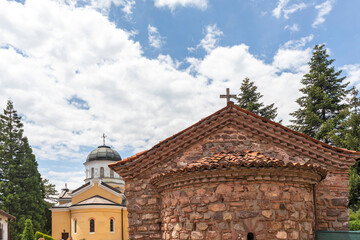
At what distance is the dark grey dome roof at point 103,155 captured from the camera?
3316 cm

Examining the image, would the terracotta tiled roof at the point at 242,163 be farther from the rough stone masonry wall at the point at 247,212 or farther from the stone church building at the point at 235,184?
the rough stone masonry wall at the point at 247,212

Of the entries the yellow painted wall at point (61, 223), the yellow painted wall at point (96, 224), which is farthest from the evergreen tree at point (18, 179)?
the yellow painted wall at point (96, 224)

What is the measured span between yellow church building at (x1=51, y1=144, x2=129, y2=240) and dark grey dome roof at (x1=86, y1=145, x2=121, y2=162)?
101mm

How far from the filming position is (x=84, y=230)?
85.3 feet

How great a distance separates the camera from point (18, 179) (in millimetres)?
29969

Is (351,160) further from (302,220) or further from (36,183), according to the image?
(36,183)

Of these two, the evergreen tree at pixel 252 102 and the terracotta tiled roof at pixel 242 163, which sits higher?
the evergreen tree at pixel 252 102

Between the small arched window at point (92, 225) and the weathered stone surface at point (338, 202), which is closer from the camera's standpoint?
the weathered stone surface at point (338, 202)

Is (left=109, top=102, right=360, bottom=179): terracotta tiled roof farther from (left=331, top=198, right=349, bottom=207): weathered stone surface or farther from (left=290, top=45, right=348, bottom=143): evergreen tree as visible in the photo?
(left=290, top=45, right=348, bottom=143): evergreen tree

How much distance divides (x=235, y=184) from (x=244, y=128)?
214 cm

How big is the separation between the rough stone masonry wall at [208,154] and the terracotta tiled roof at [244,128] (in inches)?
6.7

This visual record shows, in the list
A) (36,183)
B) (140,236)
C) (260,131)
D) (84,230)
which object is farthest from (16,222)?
(260,131)

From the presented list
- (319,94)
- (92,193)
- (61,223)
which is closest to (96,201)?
(92,193)

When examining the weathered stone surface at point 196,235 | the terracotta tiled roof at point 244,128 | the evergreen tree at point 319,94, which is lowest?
the weathered stone surface at point 196,235
